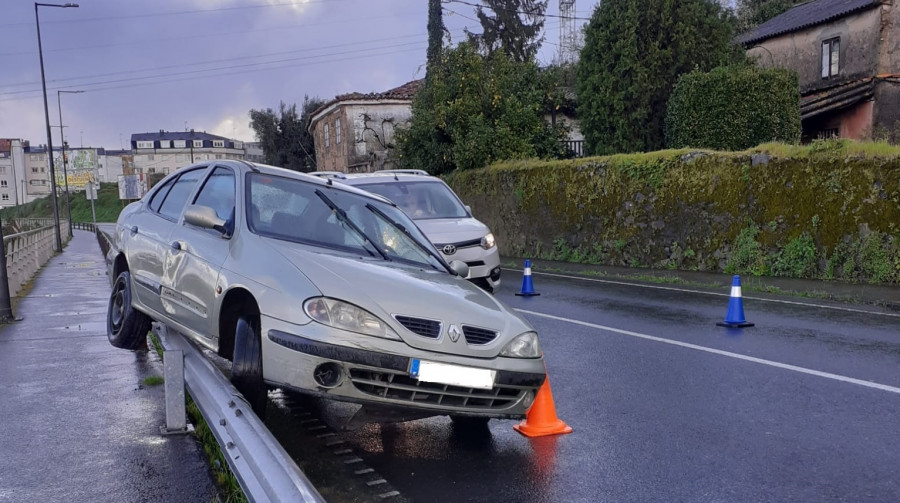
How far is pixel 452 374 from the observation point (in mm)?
4309

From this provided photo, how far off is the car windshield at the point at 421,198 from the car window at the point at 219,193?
18.1 feet

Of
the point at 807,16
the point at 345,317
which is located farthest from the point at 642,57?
the point at 345,317

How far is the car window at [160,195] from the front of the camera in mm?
6801

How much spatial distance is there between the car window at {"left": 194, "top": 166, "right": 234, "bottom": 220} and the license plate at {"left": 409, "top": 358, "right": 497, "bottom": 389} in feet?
6.38

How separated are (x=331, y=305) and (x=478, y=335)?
0.87 meters

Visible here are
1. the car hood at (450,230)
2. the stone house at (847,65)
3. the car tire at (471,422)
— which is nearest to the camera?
the car tire at (471,422)

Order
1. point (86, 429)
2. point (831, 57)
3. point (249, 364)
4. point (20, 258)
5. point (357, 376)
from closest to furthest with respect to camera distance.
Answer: point (357, 376)
point (249, 364)
point (86, 429)
point (20, 258)
point (831, 57)

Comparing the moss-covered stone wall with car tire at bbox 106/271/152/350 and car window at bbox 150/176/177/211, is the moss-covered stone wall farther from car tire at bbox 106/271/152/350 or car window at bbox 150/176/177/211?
car tire at bbox 106/271/152/350

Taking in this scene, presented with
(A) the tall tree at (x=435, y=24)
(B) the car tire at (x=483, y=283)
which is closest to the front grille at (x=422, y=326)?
(B) the car tire at (x=483, y=283)

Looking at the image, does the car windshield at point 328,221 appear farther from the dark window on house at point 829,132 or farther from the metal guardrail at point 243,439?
the dark window on house at point 829,132

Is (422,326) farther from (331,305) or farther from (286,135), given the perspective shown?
(286,135)

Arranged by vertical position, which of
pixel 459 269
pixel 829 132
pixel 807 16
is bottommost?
pixel 459 269

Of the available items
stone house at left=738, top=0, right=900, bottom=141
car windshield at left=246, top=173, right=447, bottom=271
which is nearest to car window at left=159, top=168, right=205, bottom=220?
car windshield at left=246, top=173, right=447, bottom=271

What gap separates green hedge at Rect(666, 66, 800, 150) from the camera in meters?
20.7
